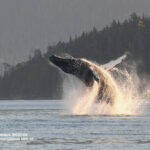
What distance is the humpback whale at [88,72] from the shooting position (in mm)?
68250

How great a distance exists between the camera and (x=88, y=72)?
68562mm

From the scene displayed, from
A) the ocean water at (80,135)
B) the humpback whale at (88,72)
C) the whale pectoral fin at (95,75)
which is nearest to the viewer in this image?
the ocean water at (80,135)

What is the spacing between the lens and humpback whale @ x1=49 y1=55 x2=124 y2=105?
6825 cm

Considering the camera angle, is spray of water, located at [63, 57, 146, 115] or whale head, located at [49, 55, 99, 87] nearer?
whale head, located at [49, 55, 99, 87]

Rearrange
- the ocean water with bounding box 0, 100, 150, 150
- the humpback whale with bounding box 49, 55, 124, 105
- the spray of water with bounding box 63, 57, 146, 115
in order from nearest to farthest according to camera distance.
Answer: the ocean water with bounding box 0, 100, 150, 150
the humpback whale with bounding box 49, 55, 124, 105
the spray of water with bounding box 63, 57, 146, 115

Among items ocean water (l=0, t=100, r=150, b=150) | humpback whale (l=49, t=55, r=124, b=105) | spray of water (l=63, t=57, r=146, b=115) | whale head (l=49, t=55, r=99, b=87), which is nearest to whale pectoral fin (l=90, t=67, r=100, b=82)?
humpback whale (l=49, t=55, r=124, b=105)

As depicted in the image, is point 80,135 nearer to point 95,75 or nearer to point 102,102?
point 95,75

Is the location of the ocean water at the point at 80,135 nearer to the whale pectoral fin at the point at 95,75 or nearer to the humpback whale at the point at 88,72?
the humpback whale at the point at 88,72

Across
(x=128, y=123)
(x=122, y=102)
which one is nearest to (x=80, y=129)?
(x=128, y=123)

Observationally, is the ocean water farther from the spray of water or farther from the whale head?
the whale head

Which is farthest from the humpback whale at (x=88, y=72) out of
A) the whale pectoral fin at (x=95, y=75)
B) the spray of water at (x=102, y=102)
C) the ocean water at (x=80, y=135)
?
the ocean water at (x=80, y=135)

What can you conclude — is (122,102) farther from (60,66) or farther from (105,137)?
(105,137)

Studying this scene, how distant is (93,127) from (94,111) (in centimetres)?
1303

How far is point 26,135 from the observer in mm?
58531
